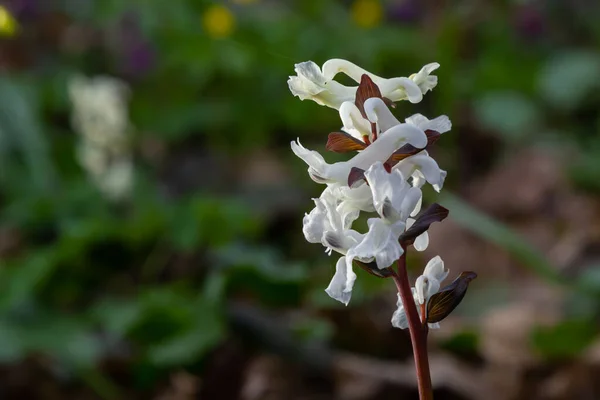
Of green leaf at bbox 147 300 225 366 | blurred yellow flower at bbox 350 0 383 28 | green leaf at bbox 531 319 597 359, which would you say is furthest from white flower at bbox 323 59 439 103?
blurred yellow flower at bbox 350 0 383 28

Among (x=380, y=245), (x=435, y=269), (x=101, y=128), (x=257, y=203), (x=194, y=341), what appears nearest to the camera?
(x=380, y=245)

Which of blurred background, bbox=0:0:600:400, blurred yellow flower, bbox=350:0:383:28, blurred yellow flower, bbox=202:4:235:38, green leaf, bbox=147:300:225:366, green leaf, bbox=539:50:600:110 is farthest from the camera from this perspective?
blurred yellow flower, bbox=350:0:383:28

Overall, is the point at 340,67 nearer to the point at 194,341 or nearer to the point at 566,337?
the point at 194,341

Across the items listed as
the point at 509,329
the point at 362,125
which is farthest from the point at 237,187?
the point at 362,125

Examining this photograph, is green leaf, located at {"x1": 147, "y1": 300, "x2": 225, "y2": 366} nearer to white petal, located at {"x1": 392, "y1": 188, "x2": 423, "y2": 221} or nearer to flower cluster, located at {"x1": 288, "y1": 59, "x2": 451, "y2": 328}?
flower cluster, located at {"x1": 288, "y1": 59, "x2": 451, "y2": 328}

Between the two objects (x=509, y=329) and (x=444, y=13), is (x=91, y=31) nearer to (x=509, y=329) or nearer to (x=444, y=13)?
(x=444, y=13)

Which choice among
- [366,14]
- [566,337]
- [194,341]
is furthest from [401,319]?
[366,14]

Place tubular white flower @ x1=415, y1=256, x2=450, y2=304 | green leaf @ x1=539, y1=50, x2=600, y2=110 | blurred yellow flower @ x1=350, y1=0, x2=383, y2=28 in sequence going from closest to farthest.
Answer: tubular white flower @ x1=415, y1=256, x2=450, y2=304
green leaf @ x1=539, y1=50, x2=600, y2=110
blurred yellow flower @ x1=350, y1=0, x2=383, y2=28
